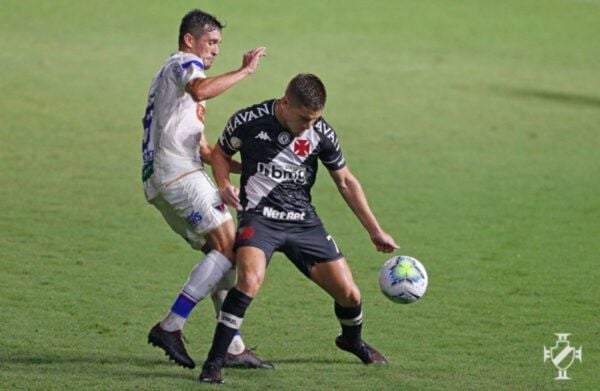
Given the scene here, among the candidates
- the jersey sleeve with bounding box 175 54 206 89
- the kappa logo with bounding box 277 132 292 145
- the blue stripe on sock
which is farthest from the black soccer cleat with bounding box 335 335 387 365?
the jersey sleeve with bounding box 175 54 206 89

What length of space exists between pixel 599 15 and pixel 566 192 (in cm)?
1994

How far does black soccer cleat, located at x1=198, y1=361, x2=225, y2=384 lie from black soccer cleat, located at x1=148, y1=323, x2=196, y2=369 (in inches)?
6.3

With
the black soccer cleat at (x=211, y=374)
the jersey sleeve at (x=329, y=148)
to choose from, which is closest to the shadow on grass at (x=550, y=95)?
the jersey sleeve at (x=329, y=148)

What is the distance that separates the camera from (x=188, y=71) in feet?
28.5

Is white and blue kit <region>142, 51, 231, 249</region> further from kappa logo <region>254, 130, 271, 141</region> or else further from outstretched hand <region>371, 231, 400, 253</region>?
outstretched hand <region>371, 231, 400, 253</region>

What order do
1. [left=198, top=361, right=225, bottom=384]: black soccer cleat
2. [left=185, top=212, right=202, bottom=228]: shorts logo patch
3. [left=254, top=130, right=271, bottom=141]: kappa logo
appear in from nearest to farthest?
[left=198, top=361, right=225, bottom=384]: black soccer cleat
[left=254, top=130, right=271, bottom=141]: kappa logo
[left=185, top=212, right=202, bottom=228]: shorts logo patch

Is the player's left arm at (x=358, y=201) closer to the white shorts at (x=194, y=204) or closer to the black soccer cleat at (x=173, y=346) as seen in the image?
the white shorts at (x=194, y=204)

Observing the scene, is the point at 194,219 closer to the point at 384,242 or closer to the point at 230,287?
the point at 230,287

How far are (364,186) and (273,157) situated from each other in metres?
8.64

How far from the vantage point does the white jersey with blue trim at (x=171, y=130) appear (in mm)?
8852

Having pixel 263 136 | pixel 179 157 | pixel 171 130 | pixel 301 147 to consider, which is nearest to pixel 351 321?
pixel 301 147

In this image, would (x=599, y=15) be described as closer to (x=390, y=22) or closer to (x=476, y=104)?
(x=390, y=22)

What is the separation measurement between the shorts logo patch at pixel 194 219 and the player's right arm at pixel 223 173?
25 centimetres

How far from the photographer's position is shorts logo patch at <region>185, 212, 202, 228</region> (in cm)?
870
